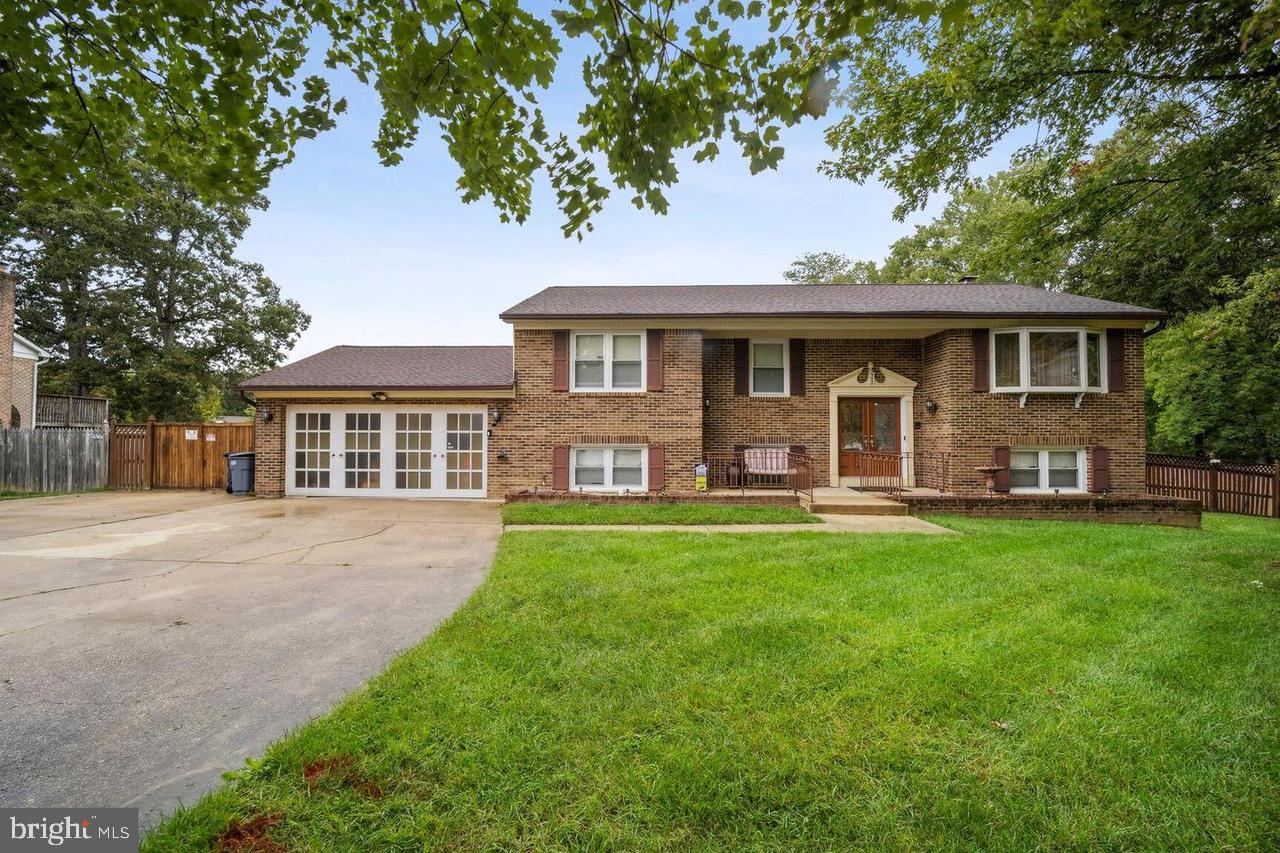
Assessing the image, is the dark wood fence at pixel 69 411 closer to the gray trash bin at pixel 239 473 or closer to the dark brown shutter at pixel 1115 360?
the gray trash bin at pixel 239 473

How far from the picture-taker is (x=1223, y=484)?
46.0 feet

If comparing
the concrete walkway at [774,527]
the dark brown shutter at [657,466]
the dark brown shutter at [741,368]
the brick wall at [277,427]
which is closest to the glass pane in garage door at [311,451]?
the brick wall at [277,427]

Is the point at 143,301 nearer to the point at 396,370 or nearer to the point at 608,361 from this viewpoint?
the point at 396,370

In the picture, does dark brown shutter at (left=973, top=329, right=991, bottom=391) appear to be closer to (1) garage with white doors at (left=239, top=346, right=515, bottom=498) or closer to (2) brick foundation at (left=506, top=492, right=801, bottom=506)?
(2) brick foundation at (left=506, top=492, right=801, bottom=506)

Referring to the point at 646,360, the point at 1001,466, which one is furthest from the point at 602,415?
the point at 1001,466

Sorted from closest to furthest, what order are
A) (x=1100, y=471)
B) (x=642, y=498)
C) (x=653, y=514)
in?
(x=653, y=514) → (x=642, y=498) → (x=1100, y=471)

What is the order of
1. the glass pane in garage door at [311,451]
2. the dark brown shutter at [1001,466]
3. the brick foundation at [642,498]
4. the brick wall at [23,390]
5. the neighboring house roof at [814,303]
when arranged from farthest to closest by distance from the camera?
1. the brick wall at [23,390]
2. the glass pane in garage door at [311,451]
3. the dark brown shutter at [1001,466]
4. the neighboring house roof at [814,303]
5. the brick foundation at [642,498]

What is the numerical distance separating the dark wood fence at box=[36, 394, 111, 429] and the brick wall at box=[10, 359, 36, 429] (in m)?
1.02

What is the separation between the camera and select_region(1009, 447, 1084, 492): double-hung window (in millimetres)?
11742

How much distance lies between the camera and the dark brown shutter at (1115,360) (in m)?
11.6

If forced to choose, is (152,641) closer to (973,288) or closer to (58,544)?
(58,544)

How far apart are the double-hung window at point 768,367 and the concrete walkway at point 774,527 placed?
4596 mm

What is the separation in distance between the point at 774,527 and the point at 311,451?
11.4m

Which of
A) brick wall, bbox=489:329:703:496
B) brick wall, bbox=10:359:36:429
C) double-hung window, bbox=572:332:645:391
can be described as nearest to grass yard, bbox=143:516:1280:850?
brick wall, bbox=489:329:703:496
